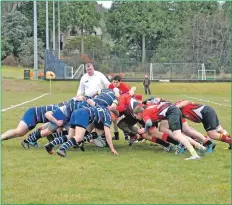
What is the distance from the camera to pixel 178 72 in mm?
67562

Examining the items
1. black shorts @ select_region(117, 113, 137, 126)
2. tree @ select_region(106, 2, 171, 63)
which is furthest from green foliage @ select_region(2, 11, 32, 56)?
black shorts @ select_region(117, 113, 137, 126)

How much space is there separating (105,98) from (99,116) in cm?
73

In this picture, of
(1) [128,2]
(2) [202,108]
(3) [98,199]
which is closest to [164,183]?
(3) [98,199]

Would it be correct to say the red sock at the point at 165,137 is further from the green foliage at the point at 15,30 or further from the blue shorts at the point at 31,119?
the green foliage at the point at 15,30

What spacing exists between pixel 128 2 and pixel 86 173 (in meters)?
79.1

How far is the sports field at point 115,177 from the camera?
7203 millimetres

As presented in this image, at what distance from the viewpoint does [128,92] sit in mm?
12547

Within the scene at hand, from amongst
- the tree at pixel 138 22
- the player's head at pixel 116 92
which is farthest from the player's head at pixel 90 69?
the tree at pixel 138 22

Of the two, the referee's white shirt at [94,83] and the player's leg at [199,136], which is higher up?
the referee's white shirt at [94,83]

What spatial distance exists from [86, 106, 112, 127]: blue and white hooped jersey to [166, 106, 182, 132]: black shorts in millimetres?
1255

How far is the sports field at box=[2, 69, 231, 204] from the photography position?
7.20 metres

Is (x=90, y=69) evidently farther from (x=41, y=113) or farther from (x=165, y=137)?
(x=165, y=137)

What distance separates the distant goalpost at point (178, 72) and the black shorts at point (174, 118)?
181ft

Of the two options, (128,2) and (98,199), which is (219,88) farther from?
(98,199)
